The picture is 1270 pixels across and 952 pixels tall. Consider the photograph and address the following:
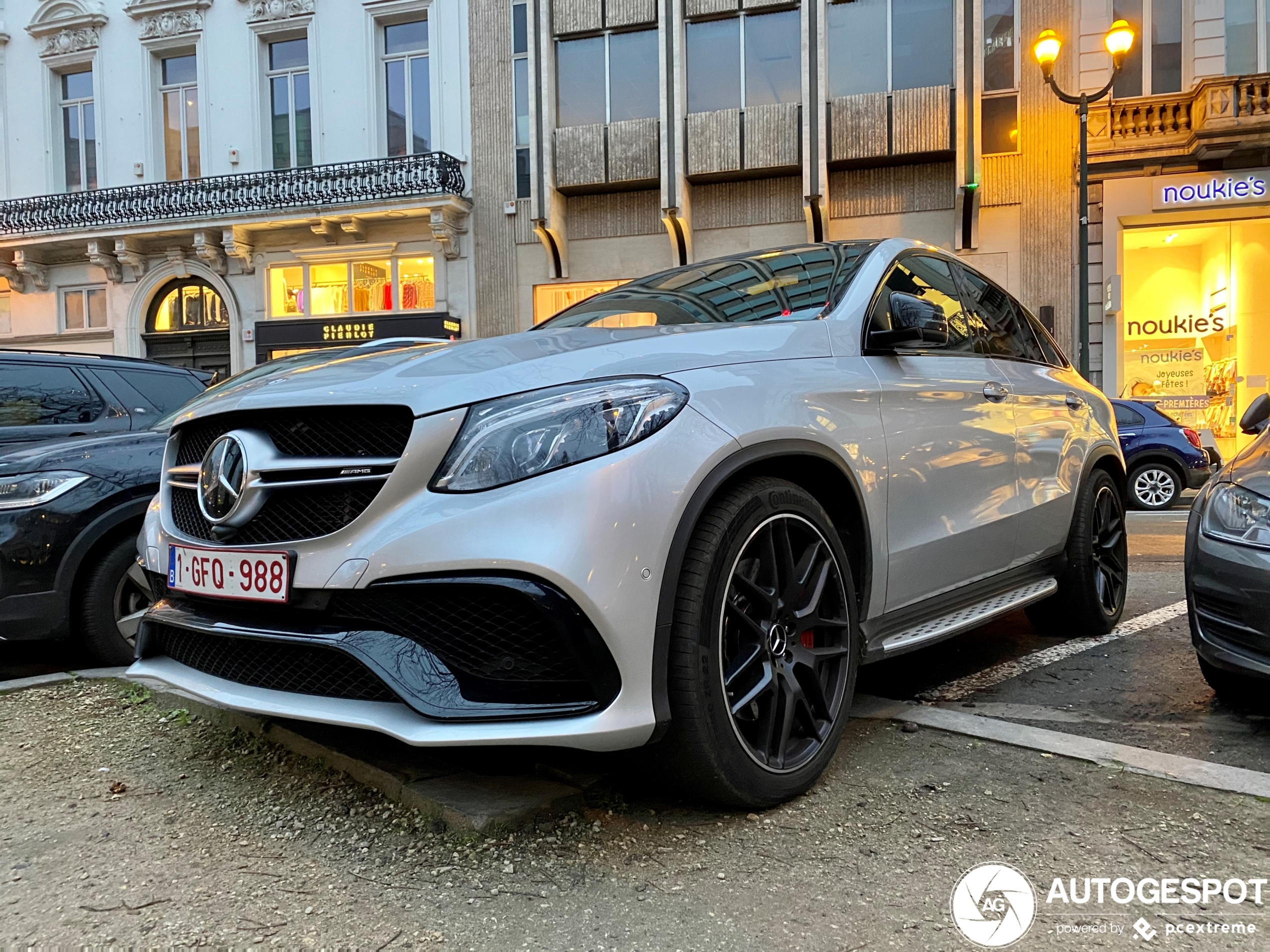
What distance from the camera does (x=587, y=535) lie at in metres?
1.99

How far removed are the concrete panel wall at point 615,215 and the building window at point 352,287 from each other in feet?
10.0

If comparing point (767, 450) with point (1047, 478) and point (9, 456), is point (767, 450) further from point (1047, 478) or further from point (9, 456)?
point (9, 456)

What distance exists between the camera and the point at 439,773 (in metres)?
2.52

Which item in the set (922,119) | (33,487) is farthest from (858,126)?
(33,487)

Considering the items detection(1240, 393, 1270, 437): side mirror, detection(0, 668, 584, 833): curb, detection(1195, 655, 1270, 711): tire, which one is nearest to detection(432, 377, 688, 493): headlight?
detection(0, 668, 584, 833): curb

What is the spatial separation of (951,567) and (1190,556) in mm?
767

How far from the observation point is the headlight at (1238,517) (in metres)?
2.87

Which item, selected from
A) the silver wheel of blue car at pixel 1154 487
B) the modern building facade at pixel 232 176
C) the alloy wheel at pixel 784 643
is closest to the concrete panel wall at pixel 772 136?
the modern building facade at pixel 232 176

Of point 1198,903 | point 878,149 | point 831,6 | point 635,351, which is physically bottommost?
point 1198,903

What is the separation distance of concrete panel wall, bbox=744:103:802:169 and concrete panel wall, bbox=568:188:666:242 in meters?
1.86

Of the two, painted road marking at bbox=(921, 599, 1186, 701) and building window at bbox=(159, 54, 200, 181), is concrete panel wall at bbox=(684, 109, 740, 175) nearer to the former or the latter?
building window at bbox=(159, 54, 200, 181)

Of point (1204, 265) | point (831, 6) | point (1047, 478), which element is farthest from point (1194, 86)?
point (1047, 478)

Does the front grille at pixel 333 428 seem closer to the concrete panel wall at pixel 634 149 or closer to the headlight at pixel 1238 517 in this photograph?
the headlight at pixel 1238 517

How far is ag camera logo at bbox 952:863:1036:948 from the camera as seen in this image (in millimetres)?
1844
